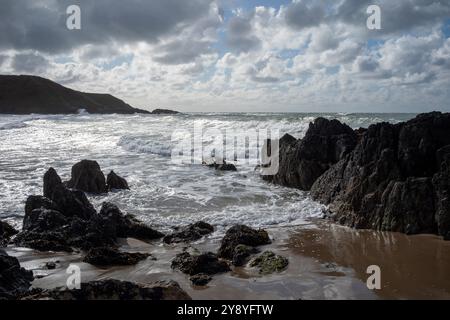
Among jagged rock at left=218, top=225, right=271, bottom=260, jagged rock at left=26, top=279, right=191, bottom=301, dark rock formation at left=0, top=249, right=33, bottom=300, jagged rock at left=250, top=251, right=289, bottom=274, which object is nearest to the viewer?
jagged rock at left=26, top=279, right=191, bottom=301

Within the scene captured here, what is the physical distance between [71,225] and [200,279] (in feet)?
12.0

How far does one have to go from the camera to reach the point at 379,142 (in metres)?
9.65

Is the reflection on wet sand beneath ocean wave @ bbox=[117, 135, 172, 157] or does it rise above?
beneath

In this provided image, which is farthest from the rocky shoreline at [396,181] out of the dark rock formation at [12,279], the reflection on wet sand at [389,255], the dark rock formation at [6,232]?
the dark rock formation at [6,232]

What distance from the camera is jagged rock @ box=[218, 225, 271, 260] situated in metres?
7.08

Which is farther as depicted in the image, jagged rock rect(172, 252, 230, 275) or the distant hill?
the distant hill

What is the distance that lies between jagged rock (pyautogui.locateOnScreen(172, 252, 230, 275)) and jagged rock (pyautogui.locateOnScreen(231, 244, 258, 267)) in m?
0.33

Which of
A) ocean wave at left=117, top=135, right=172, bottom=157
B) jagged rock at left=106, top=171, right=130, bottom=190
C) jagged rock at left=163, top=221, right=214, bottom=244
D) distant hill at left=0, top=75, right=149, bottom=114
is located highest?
distant hill at left=0, top=75, right=149, bottom=114

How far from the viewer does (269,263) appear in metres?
6.38

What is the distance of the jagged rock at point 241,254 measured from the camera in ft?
21.7

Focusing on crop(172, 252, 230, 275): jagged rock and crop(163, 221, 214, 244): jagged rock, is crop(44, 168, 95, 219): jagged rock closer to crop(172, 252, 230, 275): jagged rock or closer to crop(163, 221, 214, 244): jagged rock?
crop(163, 221, 214, 244): jagged rock

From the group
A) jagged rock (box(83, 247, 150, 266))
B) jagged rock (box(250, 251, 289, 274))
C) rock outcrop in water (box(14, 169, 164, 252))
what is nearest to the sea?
rock outcrop in water (box(14, 169, 164, 252))

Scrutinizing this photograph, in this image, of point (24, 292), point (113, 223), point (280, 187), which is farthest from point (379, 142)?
point (24, 292)
